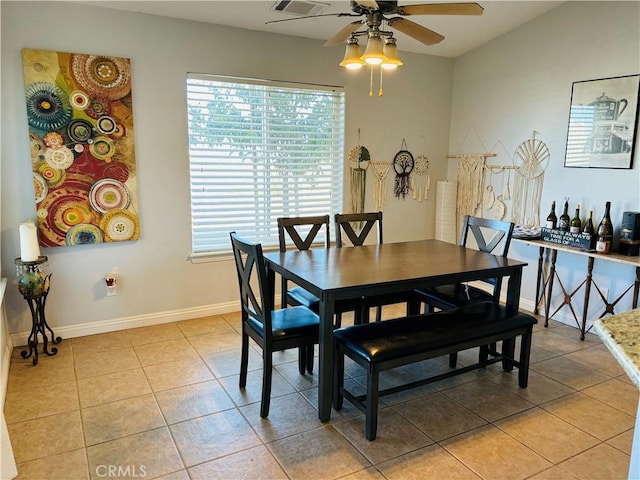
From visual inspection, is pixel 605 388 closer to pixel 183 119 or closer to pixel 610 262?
pixel 610 262

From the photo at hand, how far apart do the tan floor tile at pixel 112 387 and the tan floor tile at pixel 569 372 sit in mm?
2617

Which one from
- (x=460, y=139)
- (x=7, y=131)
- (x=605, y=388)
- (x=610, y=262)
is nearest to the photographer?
(x=605, y=388)

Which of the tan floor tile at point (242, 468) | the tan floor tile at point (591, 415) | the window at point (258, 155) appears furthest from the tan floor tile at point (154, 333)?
the tan floor tile at point (591, 415)

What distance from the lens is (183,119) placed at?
368 centimetres

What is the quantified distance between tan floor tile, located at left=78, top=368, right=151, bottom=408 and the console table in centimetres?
320

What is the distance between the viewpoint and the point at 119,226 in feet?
11.7

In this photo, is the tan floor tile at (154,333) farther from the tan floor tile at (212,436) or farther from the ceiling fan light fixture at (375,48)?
the ceiling fan light fixture at (375,48)

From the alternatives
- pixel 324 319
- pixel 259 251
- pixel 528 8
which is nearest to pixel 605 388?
pixel 324 319

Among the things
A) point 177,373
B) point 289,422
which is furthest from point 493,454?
point 177,373

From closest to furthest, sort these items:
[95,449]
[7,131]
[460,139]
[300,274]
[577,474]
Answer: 1. [577,474]
2. [95,449]
3. [300,274]
4. [7,131]
5. [460,139]

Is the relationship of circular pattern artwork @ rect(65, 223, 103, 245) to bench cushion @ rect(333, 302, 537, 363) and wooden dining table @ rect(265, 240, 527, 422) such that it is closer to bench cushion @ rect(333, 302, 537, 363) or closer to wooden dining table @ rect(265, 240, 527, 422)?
wooden dining table @ rect(265, 240, 527, 422)

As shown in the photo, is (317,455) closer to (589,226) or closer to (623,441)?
(623,441)

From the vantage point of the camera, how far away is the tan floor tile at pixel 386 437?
2189 millimetres

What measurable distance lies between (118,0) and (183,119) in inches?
36.2
